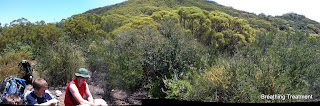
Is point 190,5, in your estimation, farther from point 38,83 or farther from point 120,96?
point 38,83

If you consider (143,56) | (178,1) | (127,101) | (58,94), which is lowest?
(127,101)

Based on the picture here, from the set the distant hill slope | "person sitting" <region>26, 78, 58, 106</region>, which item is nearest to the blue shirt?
"person sitting" <region>26, 78, 58, 106</region>

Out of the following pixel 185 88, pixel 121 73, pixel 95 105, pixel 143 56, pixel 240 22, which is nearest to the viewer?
pixel 95 105

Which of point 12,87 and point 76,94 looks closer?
point 76,94

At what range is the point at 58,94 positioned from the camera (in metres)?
10.9

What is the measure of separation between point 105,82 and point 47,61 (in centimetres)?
422

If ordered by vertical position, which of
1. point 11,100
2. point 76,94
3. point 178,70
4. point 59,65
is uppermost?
point 11,100

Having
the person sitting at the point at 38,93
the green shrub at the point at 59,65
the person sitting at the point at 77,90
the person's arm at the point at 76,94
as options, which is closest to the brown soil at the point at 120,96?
the green shrub at the point at 59,65

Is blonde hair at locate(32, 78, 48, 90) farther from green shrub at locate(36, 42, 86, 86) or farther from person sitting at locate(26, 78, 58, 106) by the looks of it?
green shrub at locate(36, 42, 86, 86)

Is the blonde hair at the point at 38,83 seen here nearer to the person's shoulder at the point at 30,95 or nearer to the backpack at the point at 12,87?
the person's shoulder at the point at 30,95

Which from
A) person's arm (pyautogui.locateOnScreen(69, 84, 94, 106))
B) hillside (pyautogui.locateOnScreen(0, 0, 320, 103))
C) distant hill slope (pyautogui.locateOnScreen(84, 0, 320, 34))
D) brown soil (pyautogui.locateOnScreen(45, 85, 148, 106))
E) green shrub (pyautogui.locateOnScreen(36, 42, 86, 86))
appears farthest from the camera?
distant hill slope (pyautogui.locateOnScreen(84, 0, 320, 34))

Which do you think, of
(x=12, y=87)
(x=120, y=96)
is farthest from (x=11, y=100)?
(x=120, y=96)

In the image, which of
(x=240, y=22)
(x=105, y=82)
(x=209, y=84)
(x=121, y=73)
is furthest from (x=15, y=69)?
(x=240, y=22)

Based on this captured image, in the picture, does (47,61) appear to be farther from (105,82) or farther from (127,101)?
(127,101)
